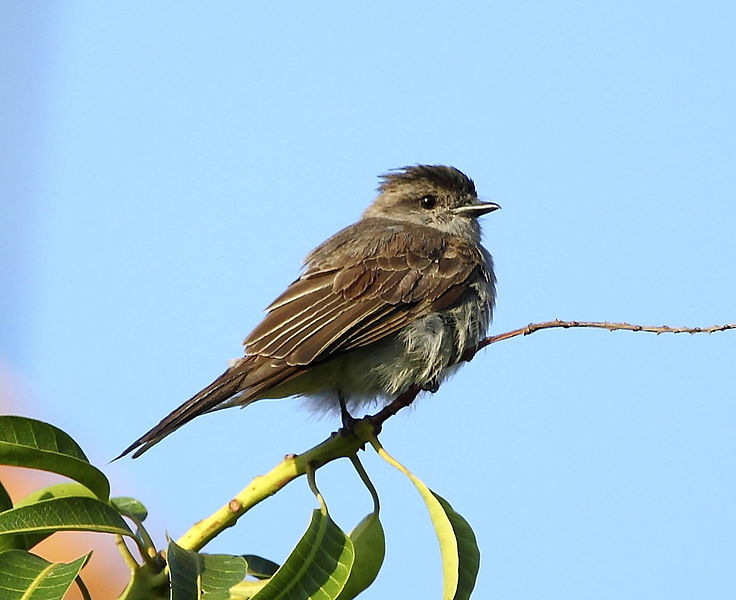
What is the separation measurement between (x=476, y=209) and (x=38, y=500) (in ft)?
12.9

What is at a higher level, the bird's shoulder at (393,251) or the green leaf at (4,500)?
the bird's shoulder at (393,251)

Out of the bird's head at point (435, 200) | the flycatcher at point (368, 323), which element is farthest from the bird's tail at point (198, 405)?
the bird's head at point (435, 200)

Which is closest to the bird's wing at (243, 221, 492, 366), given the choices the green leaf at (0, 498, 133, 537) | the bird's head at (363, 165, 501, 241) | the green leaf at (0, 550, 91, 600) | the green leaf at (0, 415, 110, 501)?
the bird's head at (363, 165, 501, 241)

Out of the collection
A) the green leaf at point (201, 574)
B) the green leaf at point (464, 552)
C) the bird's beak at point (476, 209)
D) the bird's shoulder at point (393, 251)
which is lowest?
the green leaf at point (464, 552)

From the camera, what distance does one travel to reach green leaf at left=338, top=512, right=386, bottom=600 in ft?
9.80

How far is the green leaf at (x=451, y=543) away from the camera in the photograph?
291 cm

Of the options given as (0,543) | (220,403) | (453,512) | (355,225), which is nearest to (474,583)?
(453,512)

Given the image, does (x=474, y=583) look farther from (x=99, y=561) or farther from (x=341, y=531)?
(x=99, y=561)

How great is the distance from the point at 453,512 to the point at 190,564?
88 cm

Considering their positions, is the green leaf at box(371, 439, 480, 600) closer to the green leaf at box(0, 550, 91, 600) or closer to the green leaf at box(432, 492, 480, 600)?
the green leaf at box(432, 492, 480, 600)

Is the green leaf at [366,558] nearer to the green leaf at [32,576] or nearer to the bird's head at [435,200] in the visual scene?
the green leaf at [32,576]

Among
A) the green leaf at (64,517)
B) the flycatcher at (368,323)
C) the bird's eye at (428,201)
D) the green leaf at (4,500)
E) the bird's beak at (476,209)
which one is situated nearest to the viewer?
the green leaf at (64,517)

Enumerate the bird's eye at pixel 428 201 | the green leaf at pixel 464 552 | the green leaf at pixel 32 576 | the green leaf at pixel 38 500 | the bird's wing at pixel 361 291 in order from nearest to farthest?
the green leaf at pixel 32 576 → the green leaf at pixel 38 500 → the green leaf at pixel 464 552 → the bird's wing at pixel 361 291 → the bird's eye at pixel 428 201

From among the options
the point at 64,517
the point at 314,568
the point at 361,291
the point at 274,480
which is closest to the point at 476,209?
the point at 361,291
